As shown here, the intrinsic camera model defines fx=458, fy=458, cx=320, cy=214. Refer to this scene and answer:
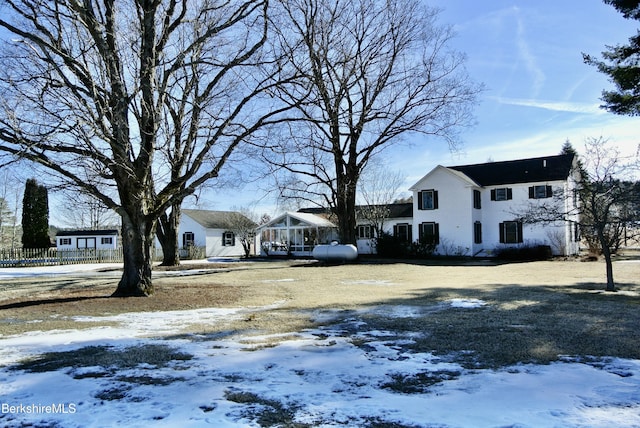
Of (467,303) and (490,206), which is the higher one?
(490,206)

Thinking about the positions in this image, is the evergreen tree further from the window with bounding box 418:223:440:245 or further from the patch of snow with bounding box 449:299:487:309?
the window with bounding box 418:223:440:245

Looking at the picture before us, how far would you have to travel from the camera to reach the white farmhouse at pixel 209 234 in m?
43.3

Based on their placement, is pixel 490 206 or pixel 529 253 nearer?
pixel 529 253

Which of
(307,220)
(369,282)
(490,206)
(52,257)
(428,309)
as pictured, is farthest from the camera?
(307,220)

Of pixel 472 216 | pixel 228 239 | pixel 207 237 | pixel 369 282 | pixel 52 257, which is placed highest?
pixel 472 216

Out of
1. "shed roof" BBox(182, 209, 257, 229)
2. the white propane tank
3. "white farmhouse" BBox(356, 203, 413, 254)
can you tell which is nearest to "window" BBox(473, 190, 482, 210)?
"white farmhouse" BBox(356, 203, 413, 254)

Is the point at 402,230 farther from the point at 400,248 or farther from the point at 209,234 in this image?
the point at 209,234

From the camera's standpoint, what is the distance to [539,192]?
30125mm

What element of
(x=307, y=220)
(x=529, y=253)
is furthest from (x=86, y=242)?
(x=529, y=253)

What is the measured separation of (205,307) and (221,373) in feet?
18.3

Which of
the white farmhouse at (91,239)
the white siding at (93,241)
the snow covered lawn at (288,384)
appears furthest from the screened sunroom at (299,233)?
the snow covered lawn at (288,384)

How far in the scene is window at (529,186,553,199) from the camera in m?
29.8

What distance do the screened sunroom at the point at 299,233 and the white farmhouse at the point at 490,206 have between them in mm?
8075

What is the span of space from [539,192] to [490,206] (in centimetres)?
335
